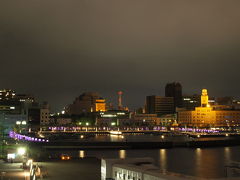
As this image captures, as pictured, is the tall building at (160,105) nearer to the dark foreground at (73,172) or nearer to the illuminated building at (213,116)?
the illuminated building at (213,116)

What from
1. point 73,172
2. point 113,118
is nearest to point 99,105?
point 113,118

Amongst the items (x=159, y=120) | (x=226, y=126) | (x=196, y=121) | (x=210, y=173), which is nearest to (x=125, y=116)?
(x=159, y=120)

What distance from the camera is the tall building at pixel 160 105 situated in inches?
4510

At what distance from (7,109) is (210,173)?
136 ft

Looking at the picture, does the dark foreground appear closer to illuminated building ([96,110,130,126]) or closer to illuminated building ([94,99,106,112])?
illuminated building ([96,110,130,126])

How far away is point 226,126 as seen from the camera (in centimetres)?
8631

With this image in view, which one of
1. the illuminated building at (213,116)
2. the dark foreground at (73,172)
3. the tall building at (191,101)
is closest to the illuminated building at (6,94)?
the illuminated building at (213,116)

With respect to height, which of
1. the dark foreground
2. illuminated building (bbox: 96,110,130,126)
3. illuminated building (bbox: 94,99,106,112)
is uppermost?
illuminated building (bbox: 94,99,106,112)

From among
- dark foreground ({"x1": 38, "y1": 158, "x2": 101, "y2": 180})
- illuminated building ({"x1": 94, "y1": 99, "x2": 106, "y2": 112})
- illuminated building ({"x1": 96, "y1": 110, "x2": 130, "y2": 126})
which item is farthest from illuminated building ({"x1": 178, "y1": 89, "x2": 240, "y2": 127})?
dark foreground ({"x1": 38, "y1": 158, "x2": 101, "y2": 180})

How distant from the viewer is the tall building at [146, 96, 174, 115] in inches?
4510

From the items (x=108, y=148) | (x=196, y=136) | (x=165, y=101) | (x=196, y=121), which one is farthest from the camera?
(x=165, y=101)

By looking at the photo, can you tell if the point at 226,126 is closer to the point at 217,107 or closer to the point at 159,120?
the point at 217,107

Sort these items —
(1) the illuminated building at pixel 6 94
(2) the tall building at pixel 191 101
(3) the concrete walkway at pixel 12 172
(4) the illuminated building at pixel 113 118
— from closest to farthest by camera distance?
(3) the concrete walkway at pixel 12 172
(1) the illuminated building at pixel 6 94
(4) the illuminated building at pixel 113 118
(2) the tall building at pixel 191 101

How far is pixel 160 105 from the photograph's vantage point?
11562 centimetres
